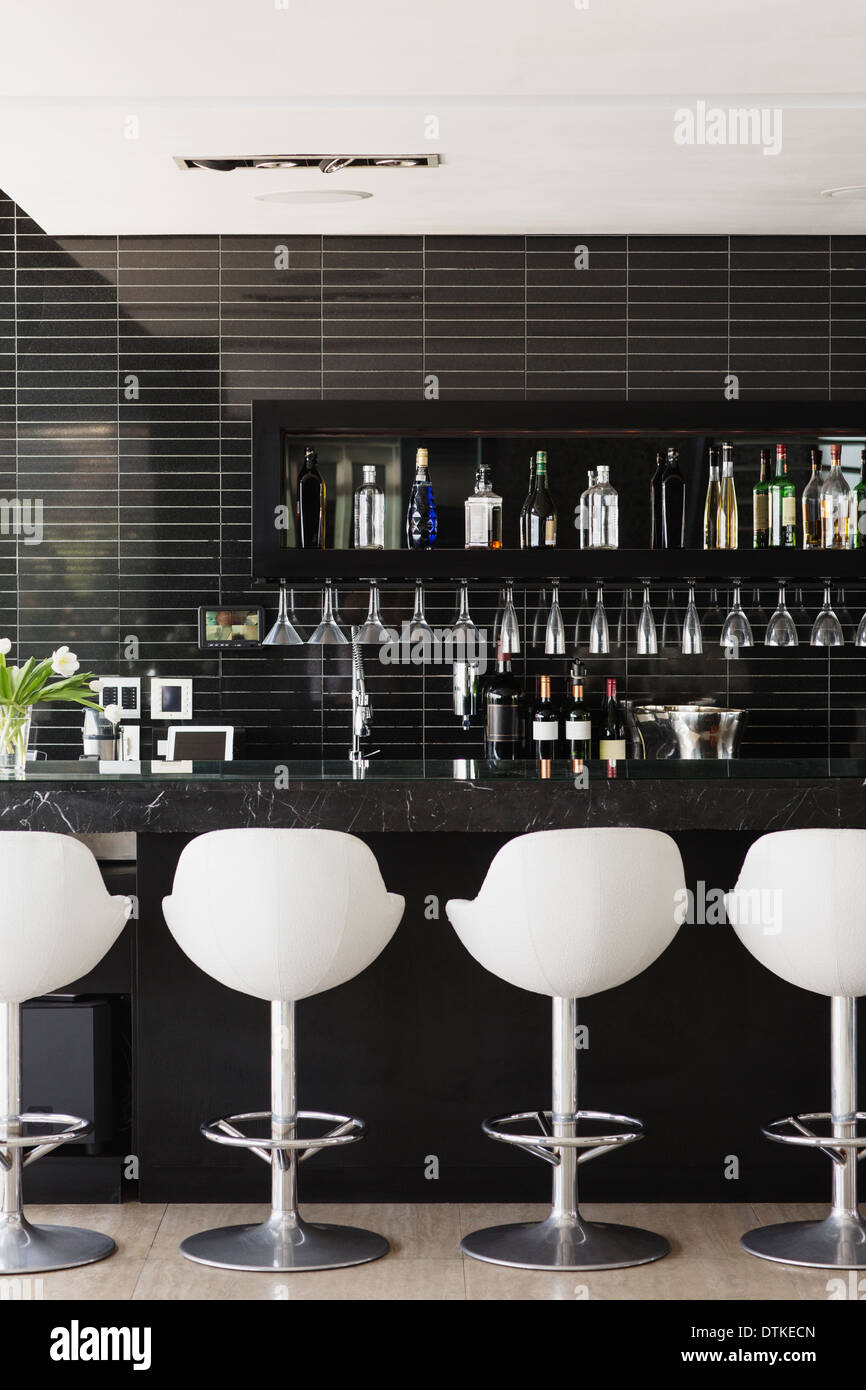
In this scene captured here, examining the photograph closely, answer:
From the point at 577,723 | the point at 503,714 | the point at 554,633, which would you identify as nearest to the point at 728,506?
the point at 554,633

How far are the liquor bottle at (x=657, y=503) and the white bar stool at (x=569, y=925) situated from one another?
73.5 inches

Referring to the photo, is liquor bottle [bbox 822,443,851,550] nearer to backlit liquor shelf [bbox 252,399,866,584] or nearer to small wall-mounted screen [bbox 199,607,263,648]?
backlit liquor shelf [bbox 252,399,866,584]

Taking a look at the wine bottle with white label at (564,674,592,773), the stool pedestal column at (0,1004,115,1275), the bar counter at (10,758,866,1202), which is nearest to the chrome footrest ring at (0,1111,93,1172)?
the stool pedestal column at (0,1004,115,1275)

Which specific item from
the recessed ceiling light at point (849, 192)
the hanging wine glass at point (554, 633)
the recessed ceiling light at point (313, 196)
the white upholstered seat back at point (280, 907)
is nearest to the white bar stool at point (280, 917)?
the white upholstered seat back at point (280, 907)

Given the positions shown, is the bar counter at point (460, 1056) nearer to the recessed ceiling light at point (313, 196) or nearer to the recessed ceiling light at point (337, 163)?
the recessed ceiling light at point (337, 163)

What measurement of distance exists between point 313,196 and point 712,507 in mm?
1507

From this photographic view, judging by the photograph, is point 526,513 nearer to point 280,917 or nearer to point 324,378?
point 324,378

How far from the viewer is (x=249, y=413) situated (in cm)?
479

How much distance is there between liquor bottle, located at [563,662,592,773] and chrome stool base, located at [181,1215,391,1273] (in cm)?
185

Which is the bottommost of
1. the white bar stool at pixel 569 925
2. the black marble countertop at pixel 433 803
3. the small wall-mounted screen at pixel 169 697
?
the white bar stool at pixel 569 925

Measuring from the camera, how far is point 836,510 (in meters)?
4.43

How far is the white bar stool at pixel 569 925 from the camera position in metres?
2.70

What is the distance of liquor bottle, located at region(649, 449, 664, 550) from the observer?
14.7 feet

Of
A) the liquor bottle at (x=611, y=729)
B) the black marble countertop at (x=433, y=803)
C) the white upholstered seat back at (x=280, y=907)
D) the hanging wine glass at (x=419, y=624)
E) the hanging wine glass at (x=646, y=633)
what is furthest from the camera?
the liquor bottle at (x=611, y=729)
